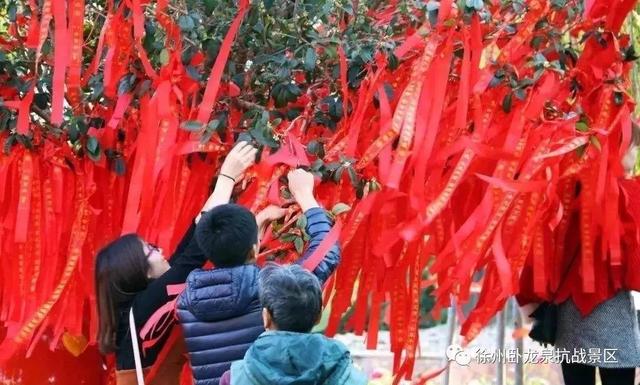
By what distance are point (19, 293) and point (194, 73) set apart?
0.96 metres

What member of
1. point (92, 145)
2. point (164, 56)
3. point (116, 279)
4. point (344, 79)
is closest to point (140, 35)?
point (164, 56)

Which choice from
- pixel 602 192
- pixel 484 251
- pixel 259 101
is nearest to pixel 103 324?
pixel 259 101

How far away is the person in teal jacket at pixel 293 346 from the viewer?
232cm

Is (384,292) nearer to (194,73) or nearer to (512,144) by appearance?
(512,144)

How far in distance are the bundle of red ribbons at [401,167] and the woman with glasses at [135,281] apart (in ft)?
0.47

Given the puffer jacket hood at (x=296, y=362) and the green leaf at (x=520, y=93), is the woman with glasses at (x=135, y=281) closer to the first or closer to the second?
the puffer jacket hood at (x=296, y=362)

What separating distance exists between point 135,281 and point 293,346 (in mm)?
828

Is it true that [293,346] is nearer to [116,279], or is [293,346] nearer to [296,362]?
[296,362]

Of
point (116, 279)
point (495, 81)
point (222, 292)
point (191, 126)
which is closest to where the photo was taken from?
point (222, 292)

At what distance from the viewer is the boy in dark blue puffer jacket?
2.66 metres

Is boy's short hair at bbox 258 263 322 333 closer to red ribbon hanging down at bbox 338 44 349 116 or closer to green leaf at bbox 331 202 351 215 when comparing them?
green leaf at bbox 331 202 351 215

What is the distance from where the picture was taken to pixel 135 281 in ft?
9.86

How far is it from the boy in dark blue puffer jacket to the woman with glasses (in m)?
0.21

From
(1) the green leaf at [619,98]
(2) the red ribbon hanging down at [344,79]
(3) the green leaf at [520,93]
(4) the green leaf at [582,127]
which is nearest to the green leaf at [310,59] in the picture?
(2) the red ribbon hanging down at [344,79]
